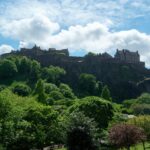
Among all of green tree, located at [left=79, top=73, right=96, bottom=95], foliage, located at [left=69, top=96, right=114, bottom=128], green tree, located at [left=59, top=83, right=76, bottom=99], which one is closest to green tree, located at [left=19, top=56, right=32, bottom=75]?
green tree, located at [left=79, top=73, right=96, bottom=95]

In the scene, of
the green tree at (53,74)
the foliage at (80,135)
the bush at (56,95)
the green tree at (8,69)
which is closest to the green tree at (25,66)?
the green tree at (8,69)

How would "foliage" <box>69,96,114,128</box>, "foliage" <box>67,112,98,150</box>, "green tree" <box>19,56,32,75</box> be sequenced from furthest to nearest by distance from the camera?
"green tree" <box>19,56,32,75</box>
"foliage" <box>69,96,114,128</box>
"foliage" <box>67,112,98,150</box>

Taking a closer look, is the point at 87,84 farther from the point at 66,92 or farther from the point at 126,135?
the point at 126,135

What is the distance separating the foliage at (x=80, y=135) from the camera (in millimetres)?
39938

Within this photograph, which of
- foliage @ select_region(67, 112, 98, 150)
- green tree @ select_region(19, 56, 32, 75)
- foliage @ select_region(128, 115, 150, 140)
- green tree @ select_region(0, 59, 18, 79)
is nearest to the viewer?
foliage @ select_region(67, 112, 98, 150)

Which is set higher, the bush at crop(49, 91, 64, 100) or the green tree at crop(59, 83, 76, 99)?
the green tree at crop(59, 83, 76, 99)

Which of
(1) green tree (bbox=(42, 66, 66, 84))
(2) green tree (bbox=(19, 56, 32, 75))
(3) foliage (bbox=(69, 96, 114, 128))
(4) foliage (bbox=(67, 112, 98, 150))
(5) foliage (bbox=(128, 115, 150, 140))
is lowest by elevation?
(4) foliage (bbox=(67, 112, 98, 150))

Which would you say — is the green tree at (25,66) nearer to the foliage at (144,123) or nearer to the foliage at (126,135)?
the foliage at (144,123)

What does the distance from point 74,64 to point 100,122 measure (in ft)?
420

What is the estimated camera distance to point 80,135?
1572 inches

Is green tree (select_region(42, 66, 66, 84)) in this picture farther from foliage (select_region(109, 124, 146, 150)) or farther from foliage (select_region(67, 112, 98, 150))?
foliage (select_region(67, 112, 98, 150))

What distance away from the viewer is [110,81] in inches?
7579

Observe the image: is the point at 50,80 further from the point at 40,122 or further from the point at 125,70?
the point at 40,122

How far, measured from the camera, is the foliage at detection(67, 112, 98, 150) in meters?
39.9
